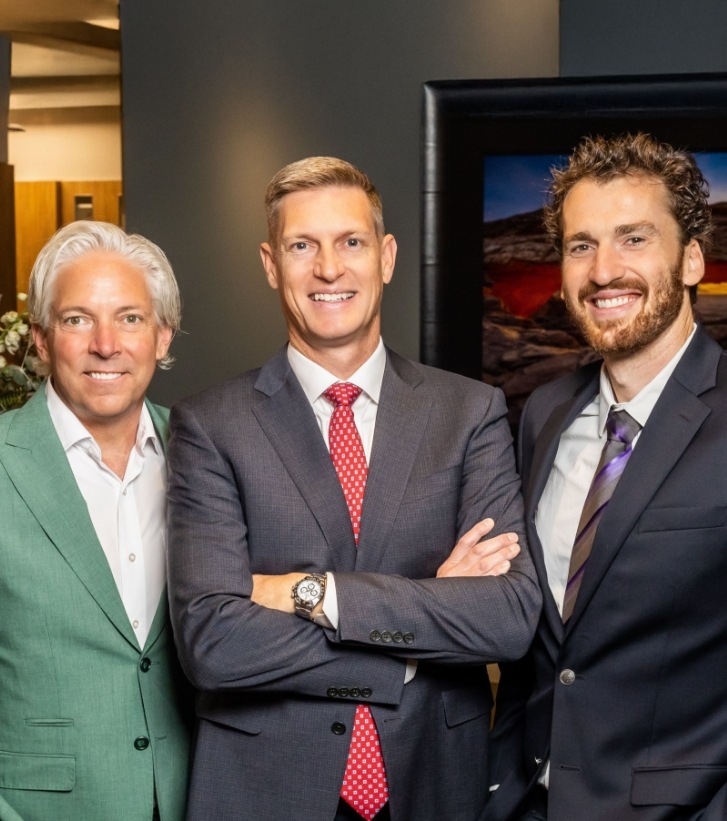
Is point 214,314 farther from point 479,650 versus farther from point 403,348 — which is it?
Answer: point 479,650

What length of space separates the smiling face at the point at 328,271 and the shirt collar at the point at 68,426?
0.42 m

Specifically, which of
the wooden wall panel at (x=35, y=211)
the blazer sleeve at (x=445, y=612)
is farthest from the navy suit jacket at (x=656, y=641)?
the wooden wall panel at (x=35, y=211)

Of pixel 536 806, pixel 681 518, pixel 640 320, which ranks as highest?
pixel 640 320

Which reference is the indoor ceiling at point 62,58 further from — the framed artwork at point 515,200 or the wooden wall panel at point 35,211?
the framed artwork at point 515,200

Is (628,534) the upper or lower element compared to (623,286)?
lower

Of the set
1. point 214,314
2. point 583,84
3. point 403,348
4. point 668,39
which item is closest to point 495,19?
point 583,84

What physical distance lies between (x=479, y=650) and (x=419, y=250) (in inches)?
101

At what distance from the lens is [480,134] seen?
4.34 m

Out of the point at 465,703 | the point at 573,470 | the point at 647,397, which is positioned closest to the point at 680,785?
the point at 465,703

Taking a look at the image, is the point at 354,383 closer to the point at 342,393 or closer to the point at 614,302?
the point at 342,393

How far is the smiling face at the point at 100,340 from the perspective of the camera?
7.46 ft

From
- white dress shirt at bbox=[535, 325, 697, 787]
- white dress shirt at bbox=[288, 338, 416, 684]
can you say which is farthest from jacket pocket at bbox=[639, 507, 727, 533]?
white dress shirt at bbox=[288, 338, 416, 684]

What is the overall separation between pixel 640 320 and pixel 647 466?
1.07 ft

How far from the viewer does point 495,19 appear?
13.9 ft
